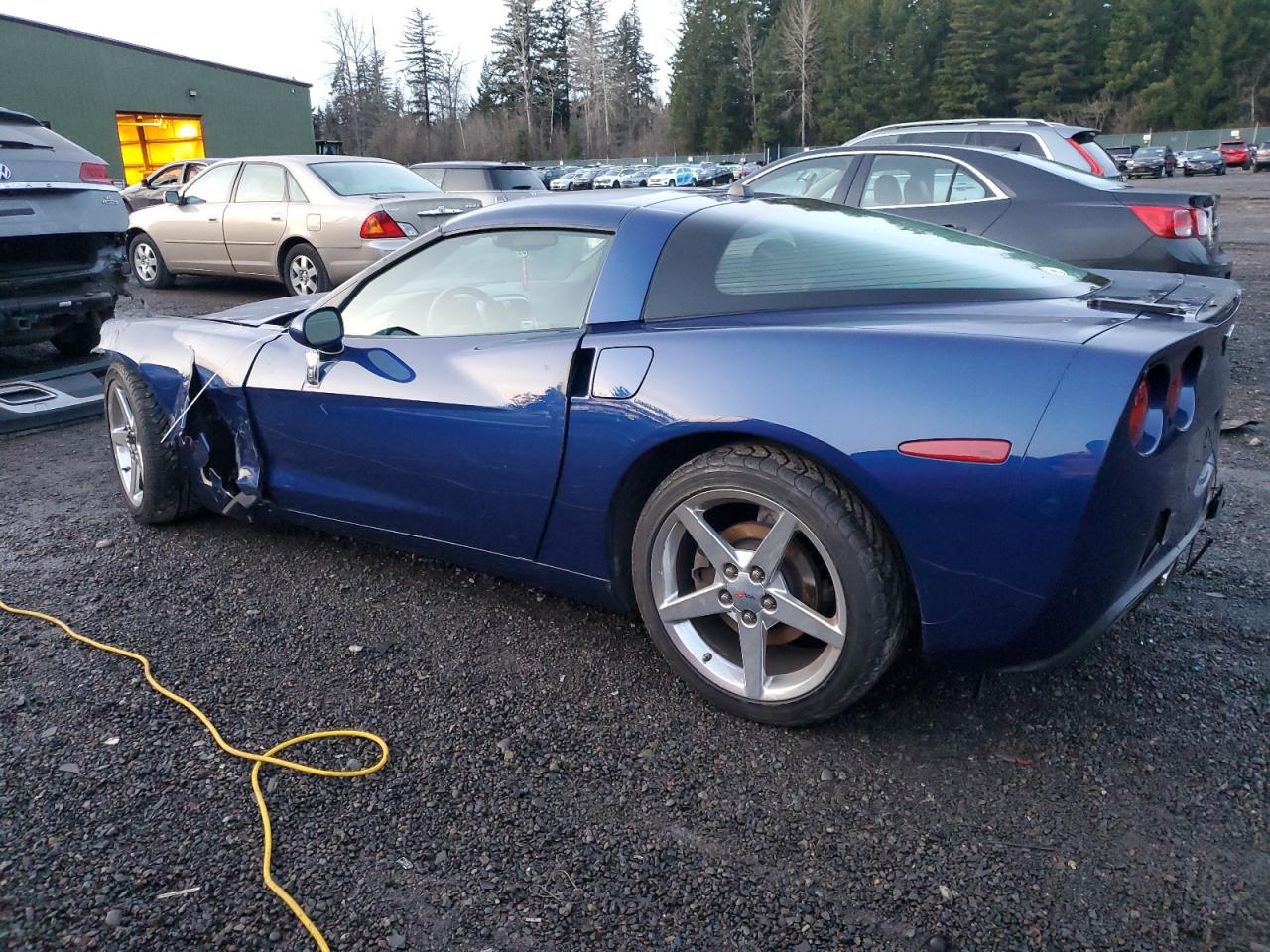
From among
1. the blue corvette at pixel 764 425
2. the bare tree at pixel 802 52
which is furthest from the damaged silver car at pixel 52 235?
the bare tree at pixel 802 52

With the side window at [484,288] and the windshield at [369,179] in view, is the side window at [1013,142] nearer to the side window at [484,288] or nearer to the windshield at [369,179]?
the windshield at [369,179]

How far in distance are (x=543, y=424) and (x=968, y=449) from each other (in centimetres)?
117

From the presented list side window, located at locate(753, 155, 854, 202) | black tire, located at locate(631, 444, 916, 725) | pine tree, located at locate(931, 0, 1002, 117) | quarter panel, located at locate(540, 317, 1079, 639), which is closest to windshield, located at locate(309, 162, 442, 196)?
side window, located at locate(753, 155, 854, 202)

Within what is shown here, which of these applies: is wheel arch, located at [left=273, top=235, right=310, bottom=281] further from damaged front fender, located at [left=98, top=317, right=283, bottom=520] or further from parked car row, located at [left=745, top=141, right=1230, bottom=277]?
damaged front fender, located at [left=98, top=317, right=283, bottom=520]

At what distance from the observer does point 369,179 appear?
32.3ft

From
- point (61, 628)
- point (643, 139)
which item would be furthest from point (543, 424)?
point (643, 139)

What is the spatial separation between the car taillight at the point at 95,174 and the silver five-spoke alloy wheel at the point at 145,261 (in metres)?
5.35

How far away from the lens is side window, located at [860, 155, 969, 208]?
6680mm

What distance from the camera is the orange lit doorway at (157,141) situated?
1379 inches

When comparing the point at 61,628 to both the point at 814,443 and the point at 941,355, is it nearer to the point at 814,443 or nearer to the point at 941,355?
the point at 814,443

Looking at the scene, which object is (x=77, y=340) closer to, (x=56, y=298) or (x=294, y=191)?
(x=56, y=298)

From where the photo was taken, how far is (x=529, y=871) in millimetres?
2066

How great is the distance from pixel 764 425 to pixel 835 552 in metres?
0.35

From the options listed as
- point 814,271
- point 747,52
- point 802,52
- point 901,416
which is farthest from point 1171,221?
point 747,52
